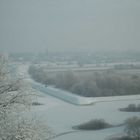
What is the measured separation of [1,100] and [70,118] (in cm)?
552

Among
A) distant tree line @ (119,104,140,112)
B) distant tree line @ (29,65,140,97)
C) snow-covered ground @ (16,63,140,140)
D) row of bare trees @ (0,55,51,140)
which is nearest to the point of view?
row of bare trees @ (0,55,51,140)

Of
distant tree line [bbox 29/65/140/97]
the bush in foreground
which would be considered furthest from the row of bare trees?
distant tree line [bbox 29/65/140/97]

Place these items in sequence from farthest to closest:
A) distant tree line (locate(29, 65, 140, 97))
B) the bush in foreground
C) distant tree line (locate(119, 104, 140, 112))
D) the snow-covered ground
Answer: distant tree line (locate(29, 65, 140, 97))
distant tree line (locate(119, 104, 140, 112))
the bush in foreground
the snow-covered ground

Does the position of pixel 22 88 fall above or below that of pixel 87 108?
above

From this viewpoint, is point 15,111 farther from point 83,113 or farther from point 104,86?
point 104,86

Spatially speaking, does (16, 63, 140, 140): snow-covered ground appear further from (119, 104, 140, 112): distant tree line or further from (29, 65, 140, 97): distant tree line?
(29, 65, 140, 97): distant tree line

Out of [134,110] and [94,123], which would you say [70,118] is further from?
[134,110]

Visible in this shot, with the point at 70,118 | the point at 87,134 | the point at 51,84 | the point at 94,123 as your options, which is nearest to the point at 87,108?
the point at 70,118

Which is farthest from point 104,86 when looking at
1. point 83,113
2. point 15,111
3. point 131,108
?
point 15,111

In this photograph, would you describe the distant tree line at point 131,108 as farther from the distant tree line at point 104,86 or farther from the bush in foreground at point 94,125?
the distant tree line at point 104,86

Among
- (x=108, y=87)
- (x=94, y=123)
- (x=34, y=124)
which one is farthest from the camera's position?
(x=108, y=87)

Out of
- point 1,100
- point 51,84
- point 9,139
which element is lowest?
point 51,84

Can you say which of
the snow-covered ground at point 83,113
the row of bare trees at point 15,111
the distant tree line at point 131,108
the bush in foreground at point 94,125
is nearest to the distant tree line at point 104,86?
the snow-covered ground at point 83,113

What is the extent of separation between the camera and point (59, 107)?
30.7 ft
